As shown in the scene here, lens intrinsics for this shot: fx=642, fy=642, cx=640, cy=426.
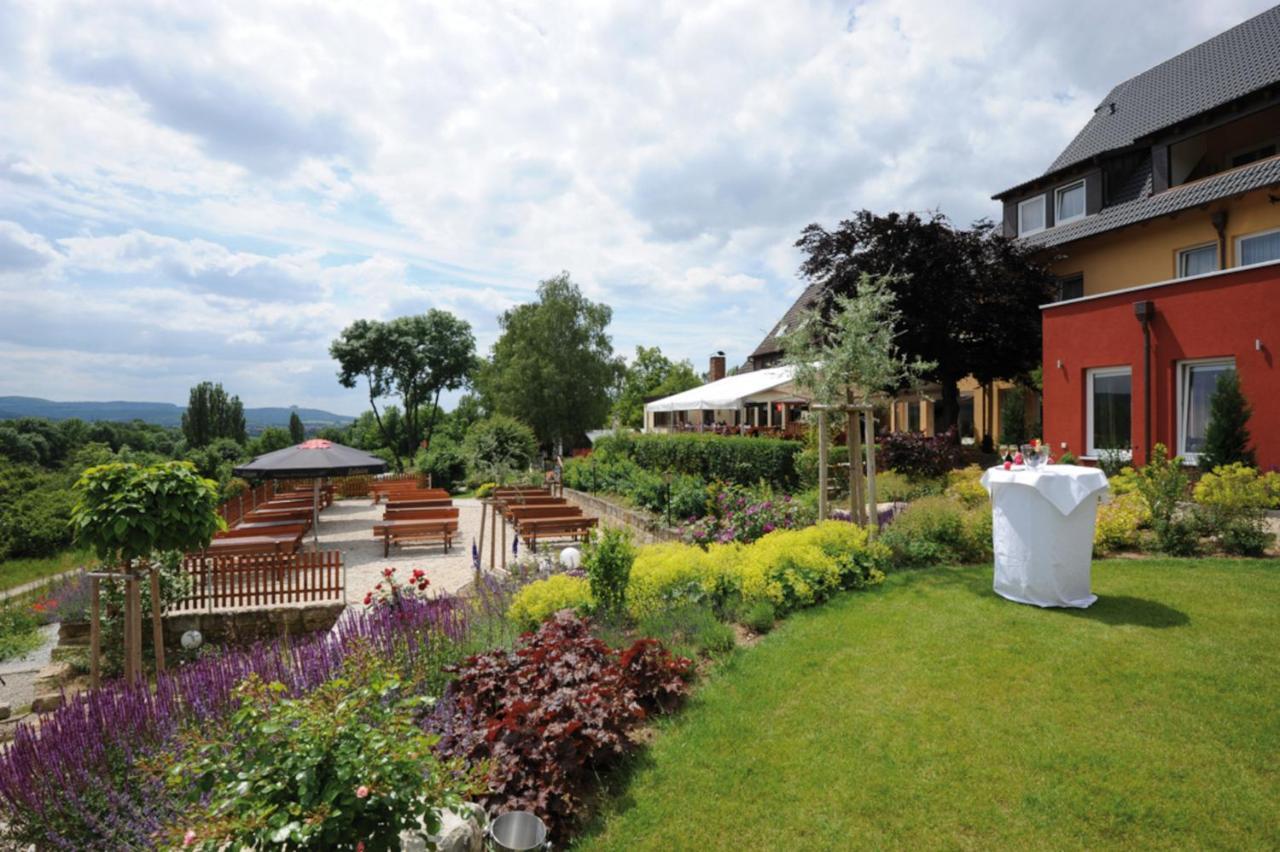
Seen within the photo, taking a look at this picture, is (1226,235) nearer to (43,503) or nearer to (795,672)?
(795,672)

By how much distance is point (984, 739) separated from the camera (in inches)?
154

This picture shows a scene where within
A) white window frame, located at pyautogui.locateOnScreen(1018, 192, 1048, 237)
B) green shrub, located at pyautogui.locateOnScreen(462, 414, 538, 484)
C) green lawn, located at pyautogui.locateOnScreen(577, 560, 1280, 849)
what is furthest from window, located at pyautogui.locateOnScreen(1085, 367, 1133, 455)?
green shrub, located at pyautogui.locateOnScreen(462, 414, 538, 484)

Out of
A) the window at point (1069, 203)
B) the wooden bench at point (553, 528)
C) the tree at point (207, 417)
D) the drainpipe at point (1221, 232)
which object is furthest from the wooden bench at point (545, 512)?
the tree at point (207, 417)

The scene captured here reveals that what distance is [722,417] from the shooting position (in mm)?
34156

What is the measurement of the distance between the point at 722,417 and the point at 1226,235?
2222 cm

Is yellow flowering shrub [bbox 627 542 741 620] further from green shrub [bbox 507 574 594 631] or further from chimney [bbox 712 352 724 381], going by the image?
chimney [bbox 712 352 724 381]

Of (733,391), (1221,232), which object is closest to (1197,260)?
(1221,232)

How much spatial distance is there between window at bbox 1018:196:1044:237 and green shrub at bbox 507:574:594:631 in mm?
19315

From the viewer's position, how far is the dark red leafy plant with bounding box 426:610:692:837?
3.55 metres

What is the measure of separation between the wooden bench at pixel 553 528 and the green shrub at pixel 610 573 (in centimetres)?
640

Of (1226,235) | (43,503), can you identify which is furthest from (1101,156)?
(43,503)

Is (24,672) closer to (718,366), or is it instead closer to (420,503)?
(420,503)

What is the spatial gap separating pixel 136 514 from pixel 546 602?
3633mm

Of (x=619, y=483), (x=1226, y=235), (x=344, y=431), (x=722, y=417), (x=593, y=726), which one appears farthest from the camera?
(x=344, y=431)
